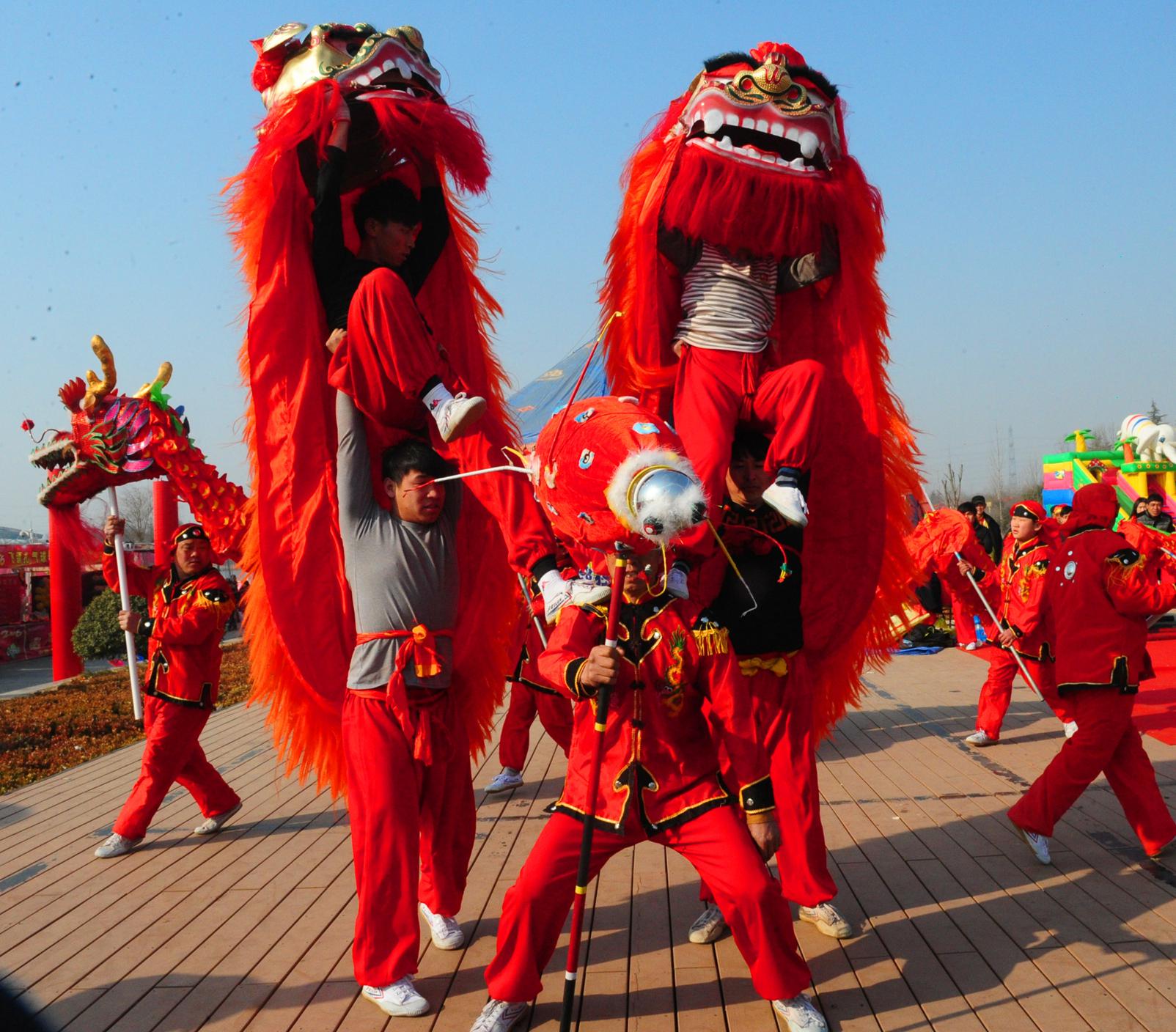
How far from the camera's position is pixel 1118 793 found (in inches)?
166

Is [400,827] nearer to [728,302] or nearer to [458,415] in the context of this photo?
[458,415]

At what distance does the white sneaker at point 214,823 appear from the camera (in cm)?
519

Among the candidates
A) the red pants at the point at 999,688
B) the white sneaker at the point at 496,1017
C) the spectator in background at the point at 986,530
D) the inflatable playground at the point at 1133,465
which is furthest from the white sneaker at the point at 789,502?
the inflatable playground at the point at 1133,465

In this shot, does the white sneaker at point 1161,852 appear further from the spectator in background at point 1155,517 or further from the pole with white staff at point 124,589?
the spectator in background at point 1155,517

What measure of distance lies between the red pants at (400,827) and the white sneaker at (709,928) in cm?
82

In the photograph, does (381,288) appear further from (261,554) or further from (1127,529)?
(1127,529)

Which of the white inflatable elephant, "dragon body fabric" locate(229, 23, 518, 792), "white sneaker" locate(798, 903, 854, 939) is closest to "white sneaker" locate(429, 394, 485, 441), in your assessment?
"dragon body fabric" locate(229, 23, 518, 792)

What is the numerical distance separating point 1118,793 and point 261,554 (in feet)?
11.7

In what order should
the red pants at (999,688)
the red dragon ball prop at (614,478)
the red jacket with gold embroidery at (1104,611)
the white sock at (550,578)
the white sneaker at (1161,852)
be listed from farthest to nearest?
the red pants at (999,688) < the red jacket with gold embroidery at (1104,611) < the white sneaker at (1161,852) < the white sock at (550,578) < the red dragon ball prop at (614,478)

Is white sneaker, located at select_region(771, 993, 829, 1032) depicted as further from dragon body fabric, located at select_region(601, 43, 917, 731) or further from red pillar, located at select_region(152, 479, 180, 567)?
red pillar, located at select_region(152, 479, 180, 567)

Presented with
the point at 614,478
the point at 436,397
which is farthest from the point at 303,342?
the point at 614,478

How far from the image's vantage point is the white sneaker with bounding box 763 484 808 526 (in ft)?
10.4

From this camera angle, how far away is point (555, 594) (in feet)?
9.25

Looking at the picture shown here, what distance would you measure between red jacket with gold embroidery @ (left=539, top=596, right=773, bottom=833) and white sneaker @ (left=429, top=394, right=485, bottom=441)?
667mm
